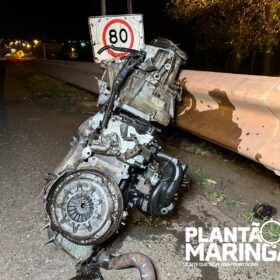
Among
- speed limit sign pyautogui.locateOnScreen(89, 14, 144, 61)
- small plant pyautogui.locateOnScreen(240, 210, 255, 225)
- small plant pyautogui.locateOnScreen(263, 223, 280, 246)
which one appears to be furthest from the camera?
speed limit sign pyautogui.locateOnScreen(89, 14, 144, 61)

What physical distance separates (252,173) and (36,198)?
2023mm

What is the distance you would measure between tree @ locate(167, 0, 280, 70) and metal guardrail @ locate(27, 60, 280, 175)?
405 inches

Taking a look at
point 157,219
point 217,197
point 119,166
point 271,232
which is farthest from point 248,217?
point 119,166

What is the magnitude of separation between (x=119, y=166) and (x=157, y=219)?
594mm

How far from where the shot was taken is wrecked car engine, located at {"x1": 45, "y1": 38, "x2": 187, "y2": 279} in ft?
6.19

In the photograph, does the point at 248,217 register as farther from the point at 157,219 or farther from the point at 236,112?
the point at 236,112

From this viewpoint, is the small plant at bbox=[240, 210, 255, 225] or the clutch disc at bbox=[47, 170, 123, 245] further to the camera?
the small plant at bbox=[240, 210, 255, 225]

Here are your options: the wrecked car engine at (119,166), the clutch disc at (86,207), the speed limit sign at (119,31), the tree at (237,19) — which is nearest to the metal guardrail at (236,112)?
the wrecked car engine at (119,166)

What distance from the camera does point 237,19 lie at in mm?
12836

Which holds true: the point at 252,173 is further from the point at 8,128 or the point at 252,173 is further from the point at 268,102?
the point at 8,128

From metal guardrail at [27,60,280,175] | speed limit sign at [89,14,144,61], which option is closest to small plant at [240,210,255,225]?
metal guardrail at [27,60,280,175]

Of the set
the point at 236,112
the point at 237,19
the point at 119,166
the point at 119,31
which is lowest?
the point at 119,166

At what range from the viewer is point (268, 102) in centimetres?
186

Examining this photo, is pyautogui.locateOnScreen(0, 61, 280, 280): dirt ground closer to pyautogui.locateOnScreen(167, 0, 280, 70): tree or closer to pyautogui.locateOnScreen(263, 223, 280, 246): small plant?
pyautogui.locateOnScreen(263, 223, 280, 246): small plant
